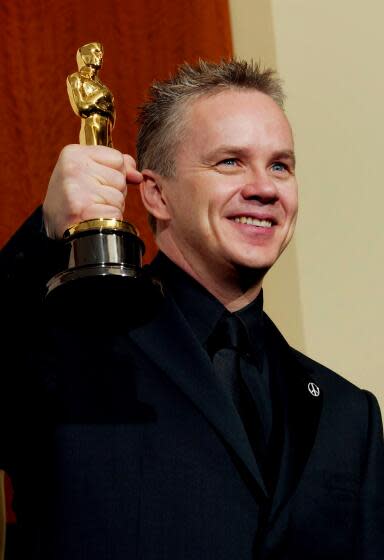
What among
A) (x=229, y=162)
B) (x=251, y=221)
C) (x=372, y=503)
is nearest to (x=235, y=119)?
(x=229, y=162)

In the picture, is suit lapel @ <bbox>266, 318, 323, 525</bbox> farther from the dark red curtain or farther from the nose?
the dark red curtain

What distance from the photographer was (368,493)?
1581 mm

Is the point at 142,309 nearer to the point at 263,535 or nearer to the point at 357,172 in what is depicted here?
the point at 263,535

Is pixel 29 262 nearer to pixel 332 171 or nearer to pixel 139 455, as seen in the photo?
pixel 139 455

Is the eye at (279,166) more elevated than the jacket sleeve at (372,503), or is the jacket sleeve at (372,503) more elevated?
the eye at (279,166)

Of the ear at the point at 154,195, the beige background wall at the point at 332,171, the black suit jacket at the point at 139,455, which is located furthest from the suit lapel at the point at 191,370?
the beige background wall at the point at 332,171

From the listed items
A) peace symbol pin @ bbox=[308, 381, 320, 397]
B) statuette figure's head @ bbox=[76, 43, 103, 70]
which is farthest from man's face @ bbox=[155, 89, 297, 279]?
statuette figure's head @ bbox=[76, 43, 103, 70]

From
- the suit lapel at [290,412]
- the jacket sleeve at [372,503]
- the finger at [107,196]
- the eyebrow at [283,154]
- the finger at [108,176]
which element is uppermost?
the eyebrow at [283,154]

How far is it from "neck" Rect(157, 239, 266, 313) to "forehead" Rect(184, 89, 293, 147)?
218 millimetres

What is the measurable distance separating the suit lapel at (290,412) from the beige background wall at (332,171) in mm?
495

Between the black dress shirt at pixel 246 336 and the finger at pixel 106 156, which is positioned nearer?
the finger at pixel 106 156

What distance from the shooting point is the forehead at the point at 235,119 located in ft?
5.18

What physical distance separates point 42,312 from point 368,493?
708mm

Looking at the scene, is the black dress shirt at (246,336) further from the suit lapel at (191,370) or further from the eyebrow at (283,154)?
the eyebrow at (283,154)
